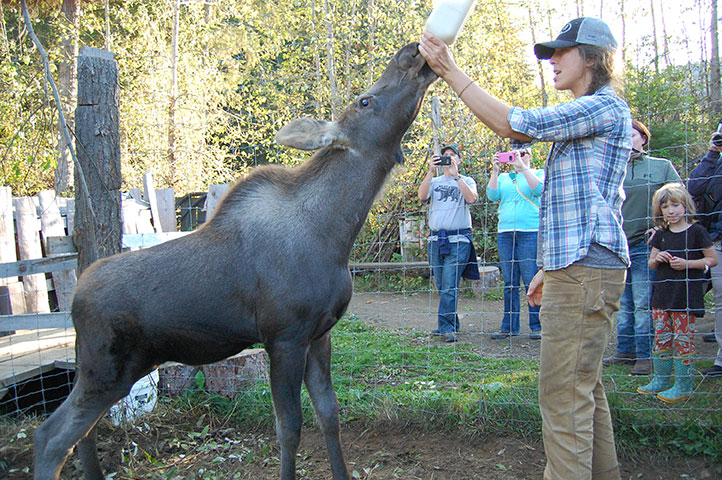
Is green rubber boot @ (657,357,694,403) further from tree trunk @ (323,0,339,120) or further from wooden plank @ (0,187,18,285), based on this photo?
tree trunk @ (323,0,339,120)

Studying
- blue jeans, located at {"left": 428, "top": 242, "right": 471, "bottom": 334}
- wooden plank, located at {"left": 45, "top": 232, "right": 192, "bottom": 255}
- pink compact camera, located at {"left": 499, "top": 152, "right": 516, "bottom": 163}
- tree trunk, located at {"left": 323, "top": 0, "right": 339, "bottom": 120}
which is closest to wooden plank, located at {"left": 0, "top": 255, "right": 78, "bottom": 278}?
wooden plank, located at {"left": 45, "top": 232, "right": 192, "bottom": 255}

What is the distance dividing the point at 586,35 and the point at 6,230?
6.63 meters

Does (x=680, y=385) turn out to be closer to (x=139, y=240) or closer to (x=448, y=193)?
(x=448, y=193)

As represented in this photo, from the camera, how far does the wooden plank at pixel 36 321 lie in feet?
15.5

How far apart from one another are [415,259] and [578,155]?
30.1ft

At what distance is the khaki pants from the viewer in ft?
8.52

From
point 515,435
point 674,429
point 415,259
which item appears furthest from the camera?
point 415,259

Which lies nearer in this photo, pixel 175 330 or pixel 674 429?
pixel 175 330

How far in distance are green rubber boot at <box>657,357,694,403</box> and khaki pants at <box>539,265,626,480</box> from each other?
6.57ft

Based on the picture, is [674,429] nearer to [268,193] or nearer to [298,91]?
[268,193]

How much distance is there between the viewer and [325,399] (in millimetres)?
3441

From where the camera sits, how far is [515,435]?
4.05 m

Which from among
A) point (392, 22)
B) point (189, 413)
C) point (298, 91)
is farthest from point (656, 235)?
point (298, 91)

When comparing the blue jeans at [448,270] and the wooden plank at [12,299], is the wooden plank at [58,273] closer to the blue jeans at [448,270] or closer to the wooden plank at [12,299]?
the wooden plank at [12,299]
